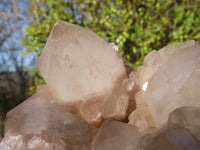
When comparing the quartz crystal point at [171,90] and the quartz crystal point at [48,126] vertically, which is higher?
the quartz crystal point at [171,90]

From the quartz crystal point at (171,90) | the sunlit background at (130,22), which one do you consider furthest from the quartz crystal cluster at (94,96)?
the sunlit background at (130,22)

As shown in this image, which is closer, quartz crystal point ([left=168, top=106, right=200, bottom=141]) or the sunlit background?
quartz crystal point ([left=168, top=106, right=200, bottom=141])

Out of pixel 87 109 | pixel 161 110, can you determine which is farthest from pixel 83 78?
pixel 161 110

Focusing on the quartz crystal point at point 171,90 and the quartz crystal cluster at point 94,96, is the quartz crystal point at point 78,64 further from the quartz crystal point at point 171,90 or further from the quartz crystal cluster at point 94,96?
the quartz crystal point at point 171,90

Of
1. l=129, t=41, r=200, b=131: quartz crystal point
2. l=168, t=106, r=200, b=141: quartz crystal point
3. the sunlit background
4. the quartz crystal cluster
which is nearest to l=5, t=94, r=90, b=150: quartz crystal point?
the quartz crystal cluster

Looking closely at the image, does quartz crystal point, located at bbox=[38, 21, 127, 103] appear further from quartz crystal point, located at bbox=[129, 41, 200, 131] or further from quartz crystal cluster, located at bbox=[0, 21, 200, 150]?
quartz crystal point, located at bbox=[129, 41, 200, 131]

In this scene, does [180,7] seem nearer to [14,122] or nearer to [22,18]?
[14,122]
